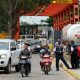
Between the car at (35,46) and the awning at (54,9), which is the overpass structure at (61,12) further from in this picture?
the car at (35,46)

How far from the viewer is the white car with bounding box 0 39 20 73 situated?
25000mm

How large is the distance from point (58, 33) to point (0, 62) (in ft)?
108

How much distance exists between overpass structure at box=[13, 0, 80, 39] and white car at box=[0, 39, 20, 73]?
92.7 feet

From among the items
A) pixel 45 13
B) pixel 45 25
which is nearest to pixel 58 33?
pixel 45 13

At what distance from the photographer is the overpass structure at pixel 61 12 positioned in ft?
193

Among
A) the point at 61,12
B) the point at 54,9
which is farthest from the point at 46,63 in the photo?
the point at 61,12

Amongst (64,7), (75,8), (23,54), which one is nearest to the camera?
(23,54)

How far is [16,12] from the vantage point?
79.1 m

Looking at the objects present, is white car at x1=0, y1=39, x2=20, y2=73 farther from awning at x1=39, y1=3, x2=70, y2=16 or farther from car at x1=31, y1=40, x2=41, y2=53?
car at x1=31, y1=40, x2=41, y2=53

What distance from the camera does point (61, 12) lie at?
230ft

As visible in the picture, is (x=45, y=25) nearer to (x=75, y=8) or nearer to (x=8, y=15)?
(x=8, y=15)

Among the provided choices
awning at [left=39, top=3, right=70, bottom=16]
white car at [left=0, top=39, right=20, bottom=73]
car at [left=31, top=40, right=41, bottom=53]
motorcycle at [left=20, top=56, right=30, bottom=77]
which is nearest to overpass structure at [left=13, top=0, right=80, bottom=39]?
awning at [left=39, top=3, right=70, bottom=16]

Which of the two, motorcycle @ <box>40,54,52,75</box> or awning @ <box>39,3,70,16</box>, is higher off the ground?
awning @ <box>39,3,70,16</box>

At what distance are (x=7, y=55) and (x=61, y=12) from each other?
150 feet
